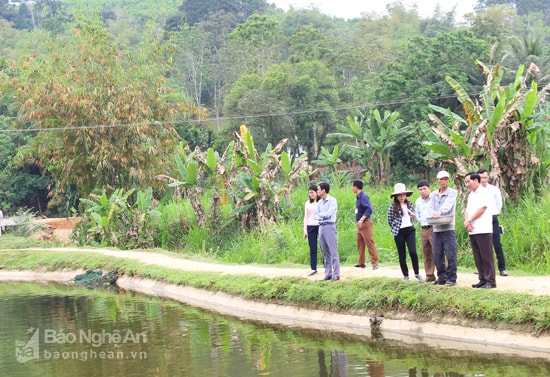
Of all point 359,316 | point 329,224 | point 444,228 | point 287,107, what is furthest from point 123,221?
point 287,107

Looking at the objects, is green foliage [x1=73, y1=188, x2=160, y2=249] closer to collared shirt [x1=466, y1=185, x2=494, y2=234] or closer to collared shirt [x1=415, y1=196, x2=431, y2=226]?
collared shirt [x1=415, y1=196, x2=431, y2=226]

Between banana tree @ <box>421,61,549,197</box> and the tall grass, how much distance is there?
0.70 m

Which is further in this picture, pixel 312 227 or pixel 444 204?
pixel 312 227

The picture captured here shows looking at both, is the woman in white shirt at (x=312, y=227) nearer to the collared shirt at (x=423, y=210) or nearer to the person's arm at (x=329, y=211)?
the person's arm at (x=329, y=211)

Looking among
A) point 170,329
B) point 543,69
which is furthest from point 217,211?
point 543,69

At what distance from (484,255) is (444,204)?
967 millimetres

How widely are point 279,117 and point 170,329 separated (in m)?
33.8

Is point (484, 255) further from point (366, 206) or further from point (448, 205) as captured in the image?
point (366, 206)

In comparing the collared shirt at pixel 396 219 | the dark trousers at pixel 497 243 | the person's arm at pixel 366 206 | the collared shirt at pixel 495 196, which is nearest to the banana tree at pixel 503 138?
the person's arm at pixel 366 206

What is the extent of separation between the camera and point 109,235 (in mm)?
27859

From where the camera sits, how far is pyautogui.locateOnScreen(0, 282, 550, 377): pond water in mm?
9805

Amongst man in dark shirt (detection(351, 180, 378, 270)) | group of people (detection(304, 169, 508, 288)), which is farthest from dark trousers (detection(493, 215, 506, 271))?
man in dark shirt (detection(351, 180, 378, 270))

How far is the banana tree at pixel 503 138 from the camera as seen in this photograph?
15742 millimetres

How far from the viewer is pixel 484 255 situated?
1135cm
